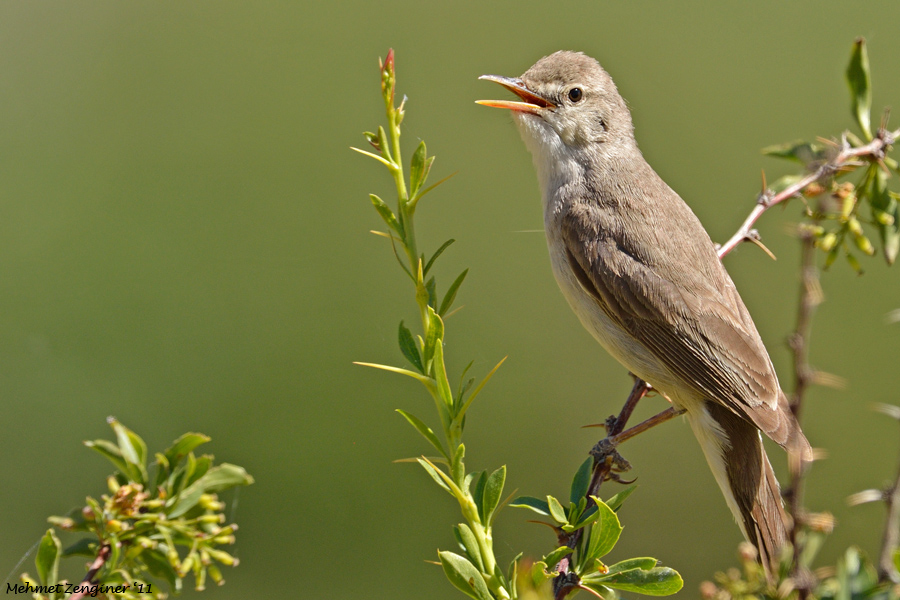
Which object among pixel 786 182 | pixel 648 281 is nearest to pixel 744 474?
pixel 648 281

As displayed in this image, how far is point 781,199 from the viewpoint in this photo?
2061 millimetres

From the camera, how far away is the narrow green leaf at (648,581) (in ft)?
3.47

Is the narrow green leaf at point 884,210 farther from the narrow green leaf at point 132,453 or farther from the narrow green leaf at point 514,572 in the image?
the narrow green leaf at point 132,453

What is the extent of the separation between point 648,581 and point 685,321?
6.02 feet

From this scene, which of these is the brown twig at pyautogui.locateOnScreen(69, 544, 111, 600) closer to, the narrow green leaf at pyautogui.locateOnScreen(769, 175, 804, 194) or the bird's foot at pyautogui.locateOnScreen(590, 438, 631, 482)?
the bird's foot at pyautogui.locateOnScreen(590, 438, 631, 482)

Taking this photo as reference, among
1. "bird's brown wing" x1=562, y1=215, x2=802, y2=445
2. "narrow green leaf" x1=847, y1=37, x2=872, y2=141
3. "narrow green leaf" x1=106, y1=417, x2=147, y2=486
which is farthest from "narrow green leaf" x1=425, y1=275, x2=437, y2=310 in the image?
"bird's brown wing" x1=562, y1=215, x2=802, y2=445

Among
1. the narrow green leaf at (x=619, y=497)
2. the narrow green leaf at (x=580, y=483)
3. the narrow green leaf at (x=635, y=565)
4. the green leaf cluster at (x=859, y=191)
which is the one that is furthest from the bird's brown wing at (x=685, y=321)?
the narrow green leaf at (x=635, y=565)

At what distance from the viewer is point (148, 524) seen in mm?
1092

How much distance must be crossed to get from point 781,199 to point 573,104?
4.24ft

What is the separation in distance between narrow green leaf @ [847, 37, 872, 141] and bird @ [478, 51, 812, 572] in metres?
1.06

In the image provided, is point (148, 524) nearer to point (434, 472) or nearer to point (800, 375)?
point (434, 472)

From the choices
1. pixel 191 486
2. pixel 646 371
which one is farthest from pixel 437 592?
pixel 191 486

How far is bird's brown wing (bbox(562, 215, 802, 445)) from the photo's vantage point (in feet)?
8.84

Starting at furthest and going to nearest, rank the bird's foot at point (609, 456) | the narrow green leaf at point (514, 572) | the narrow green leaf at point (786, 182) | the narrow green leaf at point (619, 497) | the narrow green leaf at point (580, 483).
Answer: the bird's foot at point (609, 456) → the narrow green leaf at point (786, 182) → the narrow green leaf at point (580, 483) → the narrow green leaf at point (619, 497) → the narrow green leaf at point (514, 572)
